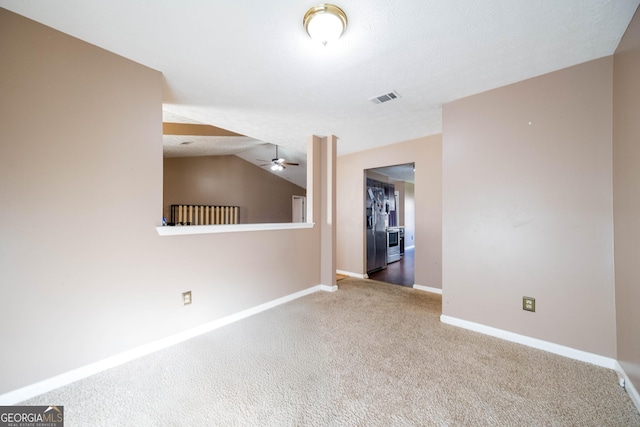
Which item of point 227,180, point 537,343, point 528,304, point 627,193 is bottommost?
point 537,343

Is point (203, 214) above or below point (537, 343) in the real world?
above

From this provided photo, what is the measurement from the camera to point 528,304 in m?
2.12

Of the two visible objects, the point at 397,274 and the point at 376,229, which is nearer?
the point at 397,274

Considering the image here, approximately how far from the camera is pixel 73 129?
5.57 feet

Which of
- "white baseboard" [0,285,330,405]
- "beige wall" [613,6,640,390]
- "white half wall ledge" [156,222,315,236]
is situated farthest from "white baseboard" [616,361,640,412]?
"white half wall ledge" [156,222,315,236]

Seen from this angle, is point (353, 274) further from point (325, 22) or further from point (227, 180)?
point (227, 180)

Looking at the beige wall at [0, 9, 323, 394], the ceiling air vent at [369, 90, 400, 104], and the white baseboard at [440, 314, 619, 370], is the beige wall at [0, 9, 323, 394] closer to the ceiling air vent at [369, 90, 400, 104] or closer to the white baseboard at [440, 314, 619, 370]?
the ceiling air vent at [369, 90, 400, 104]

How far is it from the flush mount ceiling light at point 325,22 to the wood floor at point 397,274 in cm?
377

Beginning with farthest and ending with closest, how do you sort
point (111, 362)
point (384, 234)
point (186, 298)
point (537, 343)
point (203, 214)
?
point (203, 214), point (384, 234), point (186, 298), point (537, 343), point (111, 362)

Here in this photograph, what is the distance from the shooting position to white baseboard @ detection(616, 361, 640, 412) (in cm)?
142

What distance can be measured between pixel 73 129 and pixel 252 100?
1497mm

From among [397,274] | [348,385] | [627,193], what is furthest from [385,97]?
[397,274]

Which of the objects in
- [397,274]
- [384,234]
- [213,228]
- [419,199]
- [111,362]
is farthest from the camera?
[384,234]

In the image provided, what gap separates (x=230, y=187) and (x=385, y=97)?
20.6 feet
